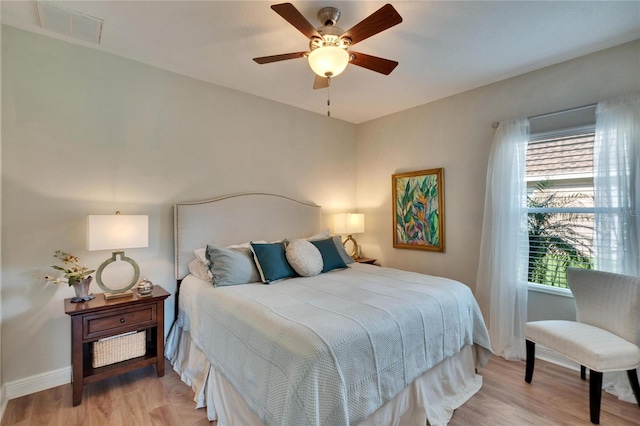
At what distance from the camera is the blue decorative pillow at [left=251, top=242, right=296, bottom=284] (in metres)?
2.60

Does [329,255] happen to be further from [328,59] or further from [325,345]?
[328,59]

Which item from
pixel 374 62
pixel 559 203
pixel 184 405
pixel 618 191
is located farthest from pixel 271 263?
pixel 618 191

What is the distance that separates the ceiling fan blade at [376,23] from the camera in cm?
160

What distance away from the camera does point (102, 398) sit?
217 cm

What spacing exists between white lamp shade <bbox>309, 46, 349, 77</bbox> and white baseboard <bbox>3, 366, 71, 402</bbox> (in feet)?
10.0

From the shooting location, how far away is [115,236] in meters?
2.27

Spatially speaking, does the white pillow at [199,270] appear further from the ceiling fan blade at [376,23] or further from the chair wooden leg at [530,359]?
the chair wooden leg at [530,359]

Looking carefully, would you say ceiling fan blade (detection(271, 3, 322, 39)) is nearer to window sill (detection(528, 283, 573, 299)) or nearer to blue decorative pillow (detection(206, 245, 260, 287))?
blue decorative pillow (detection(206, 245, 260, 287))

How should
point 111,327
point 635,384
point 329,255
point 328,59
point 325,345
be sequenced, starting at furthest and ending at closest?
point 329,255 < point 111,327 < point 635,384 < point 328,59 < point 325,345

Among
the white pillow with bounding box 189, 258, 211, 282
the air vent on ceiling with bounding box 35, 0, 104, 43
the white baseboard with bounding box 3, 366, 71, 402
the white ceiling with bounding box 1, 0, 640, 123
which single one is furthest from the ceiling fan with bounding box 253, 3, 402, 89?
the white baseboard with bounding box 3, 366, 71, 402

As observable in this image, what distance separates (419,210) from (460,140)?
96 cm

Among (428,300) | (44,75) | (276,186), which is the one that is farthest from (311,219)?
(44,75)

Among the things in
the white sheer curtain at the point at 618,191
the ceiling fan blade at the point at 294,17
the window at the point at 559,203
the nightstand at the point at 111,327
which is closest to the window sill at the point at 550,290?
the window at the point at 559,203

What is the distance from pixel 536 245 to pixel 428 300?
164cm
